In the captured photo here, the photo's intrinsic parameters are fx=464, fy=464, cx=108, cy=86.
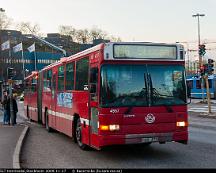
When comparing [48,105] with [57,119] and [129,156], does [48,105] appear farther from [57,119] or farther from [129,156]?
[129,156]

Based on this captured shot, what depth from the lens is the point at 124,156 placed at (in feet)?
38.6

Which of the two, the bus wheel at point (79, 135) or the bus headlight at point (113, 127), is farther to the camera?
the bus wheel at point (79, 135)

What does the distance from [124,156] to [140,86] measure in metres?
1.96

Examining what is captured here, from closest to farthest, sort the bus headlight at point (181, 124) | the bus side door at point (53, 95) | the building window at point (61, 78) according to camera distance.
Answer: the bus headlight at point (181, 124), the building window at point (61, 78), the bus side door at point (53, 95)

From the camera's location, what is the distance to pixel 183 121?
11312 mm

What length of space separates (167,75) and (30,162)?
3915mm

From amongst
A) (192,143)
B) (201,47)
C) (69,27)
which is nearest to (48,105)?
(192,143)

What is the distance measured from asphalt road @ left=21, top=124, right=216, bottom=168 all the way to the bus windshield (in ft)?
4.46

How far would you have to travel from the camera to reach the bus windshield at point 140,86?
10.9m

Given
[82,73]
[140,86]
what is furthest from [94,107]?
[82,73]

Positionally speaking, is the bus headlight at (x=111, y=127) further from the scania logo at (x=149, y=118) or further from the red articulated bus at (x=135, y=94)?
the scania logo at (x=149, y=118)

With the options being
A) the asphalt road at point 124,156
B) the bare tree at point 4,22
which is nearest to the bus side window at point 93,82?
the asphalt road at point 124,156

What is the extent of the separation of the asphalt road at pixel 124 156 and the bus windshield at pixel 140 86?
1358 mm

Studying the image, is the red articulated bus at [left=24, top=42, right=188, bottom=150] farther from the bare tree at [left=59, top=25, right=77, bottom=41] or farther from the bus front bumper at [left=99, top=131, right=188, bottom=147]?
the bare tree at [left=59, top=25, right=77, bottom=41]
